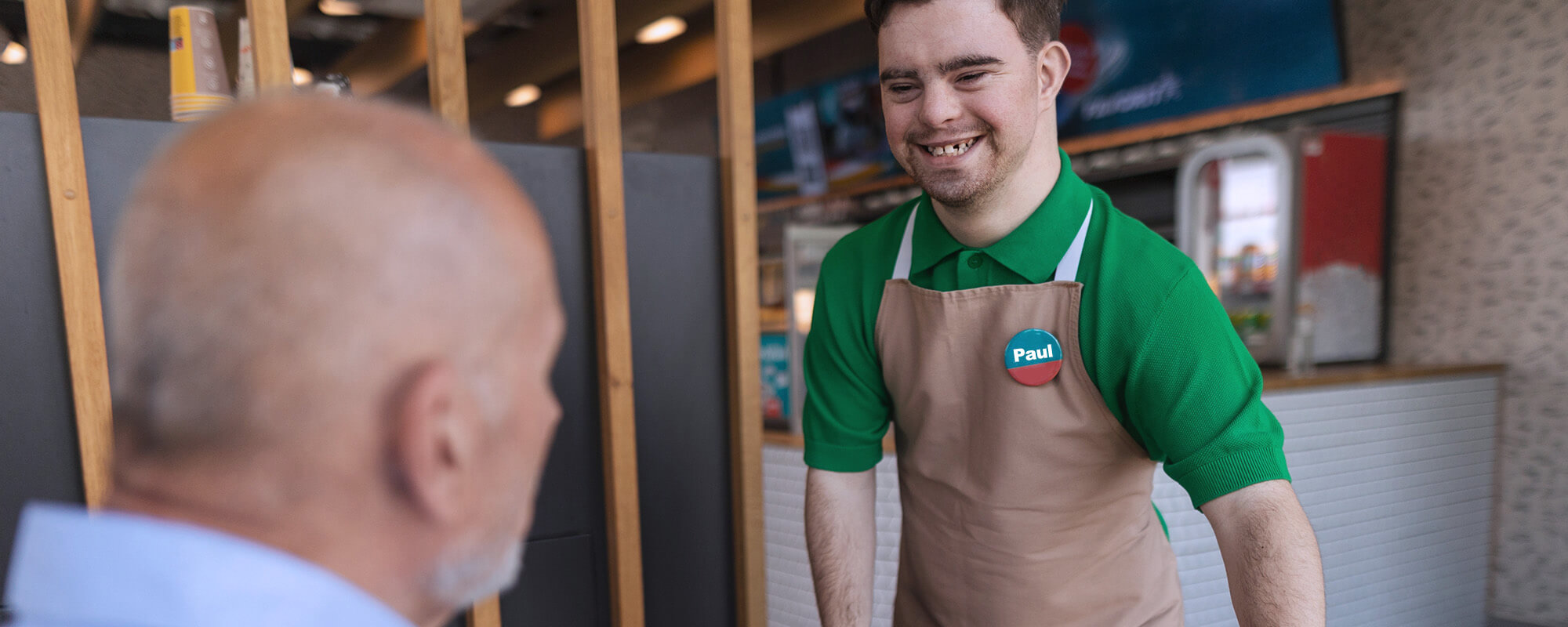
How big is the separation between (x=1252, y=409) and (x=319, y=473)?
3.14 ft

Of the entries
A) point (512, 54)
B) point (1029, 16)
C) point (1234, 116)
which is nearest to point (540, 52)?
point (512, 54)

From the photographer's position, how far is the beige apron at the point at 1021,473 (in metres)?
1.17

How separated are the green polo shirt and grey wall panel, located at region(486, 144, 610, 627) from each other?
51cm

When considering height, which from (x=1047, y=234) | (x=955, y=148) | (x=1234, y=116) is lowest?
(x=1047, y=234)

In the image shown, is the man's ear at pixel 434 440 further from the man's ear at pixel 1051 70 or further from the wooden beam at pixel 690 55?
the wooden beam at pixel 690 55

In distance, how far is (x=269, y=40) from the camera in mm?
1380

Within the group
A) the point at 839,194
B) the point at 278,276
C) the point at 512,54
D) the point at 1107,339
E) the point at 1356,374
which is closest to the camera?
the point at 278,276

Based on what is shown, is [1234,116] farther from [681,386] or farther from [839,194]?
[681,386]

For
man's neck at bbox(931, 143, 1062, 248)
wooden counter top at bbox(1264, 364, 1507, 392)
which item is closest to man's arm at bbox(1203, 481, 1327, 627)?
man's neck at bbox(931, 143, 1062, 248)

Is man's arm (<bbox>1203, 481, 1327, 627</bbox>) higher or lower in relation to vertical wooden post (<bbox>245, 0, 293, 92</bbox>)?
lower

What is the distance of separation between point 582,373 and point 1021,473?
88 centimetres

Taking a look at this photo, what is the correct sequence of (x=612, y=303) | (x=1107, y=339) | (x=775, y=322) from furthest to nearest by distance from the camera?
(x=775, y=322) < (x=612, y=303) < (x=1107, y=339)

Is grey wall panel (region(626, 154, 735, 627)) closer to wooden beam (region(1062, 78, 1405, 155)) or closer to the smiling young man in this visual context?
the smiling young man

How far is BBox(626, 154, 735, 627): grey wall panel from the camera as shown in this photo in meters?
1.79
